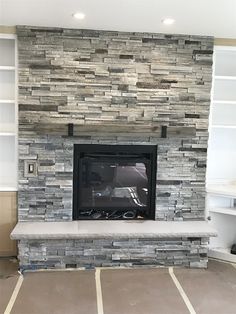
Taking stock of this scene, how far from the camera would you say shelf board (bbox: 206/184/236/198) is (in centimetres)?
394

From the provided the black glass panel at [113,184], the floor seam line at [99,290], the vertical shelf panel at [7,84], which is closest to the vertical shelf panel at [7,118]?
the vertical shelf panel at [7,84]

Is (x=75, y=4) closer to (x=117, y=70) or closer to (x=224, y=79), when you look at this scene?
(x=117, y=70)

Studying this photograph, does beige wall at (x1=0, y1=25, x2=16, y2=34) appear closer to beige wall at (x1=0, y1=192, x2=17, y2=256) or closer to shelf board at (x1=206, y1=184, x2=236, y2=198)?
beige wall at (x1=0, y1=192, x2=17, y2=256)

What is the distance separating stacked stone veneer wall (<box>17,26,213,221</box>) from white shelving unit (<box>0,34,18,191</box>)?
182 millimetres

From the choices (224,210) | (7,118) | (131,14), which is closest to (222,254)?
(224,210)

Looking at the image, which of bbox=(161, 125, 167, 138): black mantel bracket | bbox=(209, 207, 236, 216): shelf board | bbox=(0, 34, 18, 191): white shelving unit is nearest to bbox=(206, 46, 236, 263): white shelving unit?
bbox=(209, 207, 236, 216): shelf board

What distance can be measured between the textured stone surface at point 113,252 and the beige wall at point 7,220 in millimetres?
435

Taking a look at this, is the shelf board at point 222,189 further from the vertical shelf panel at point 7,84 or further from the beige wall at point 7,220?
the vertical shelf panel at point 7,84

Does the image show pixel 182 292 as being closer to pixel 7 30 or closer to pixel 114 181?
pixel 114 181

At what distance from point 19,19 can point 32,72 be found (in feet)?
1.77

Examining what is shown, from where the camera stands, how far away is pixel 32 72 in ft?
12.5

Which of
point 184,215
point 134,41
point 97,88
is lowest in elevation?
point 184,215

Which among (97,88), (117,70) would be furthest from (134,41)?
(97,88)

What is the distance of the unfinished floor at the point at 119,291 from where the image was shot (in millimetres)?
2922
